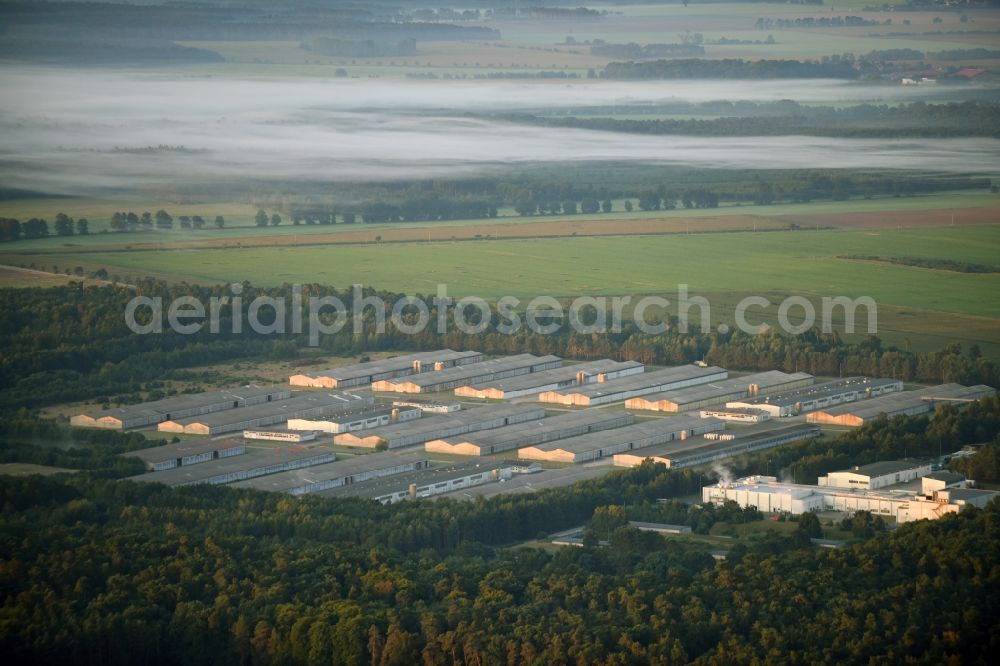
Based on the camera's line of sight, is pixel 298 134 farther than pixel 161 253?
Yes

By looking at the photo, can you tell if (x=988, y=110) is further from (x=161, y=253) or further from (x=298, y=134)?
(x=161, y=253)

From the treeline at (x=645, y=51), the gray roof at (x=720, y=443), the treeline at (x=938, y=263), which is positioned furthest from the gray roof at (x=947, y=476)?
the treeline at (x=645, y=51)

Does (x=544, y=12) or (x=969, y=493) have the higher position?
(x=544, y=12)

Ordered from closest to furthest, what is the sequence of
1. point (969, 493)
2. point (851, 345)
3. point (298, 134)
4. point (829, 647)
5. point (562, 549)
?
point (829, 647) < point (562, 549) < point (969, 493) < point (851, 345) < point (298, 134)

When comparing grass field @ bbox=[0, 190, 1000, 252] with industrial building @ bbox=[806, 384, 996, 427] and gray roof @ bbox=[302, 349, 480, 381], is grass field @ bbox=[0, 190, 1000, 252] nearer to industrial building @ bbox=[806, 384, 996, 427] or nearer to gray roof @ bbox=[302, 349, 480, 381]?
gray roof @ bbox=[302, 349, 480, 381]

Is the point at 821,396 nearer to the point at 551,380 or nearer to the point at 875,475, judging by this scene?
the point at 551,380

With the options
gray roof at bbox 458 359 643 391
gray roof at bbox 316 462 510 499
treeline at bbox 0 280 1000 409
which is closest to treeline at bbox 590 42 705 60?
treeline at bbox 0 280 1000 409

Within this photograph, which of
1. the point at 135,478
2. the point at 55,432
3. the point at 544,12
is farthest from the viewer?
the point at 544,12

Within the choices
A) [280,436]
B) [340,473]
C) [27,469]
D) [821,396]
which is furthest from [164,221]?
[340,473]

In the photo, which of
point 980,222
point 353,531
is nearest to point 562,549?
point 353,531

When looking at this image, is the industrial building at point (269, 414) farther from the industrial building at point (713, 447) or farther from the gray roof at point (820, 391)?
the gray roof at point (820, 391)
